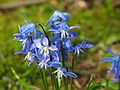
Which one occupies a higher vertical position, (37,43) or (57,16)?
(57,16)

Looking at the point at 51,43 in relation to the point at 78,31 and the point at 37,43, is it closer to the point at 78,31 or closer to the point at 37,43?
the point at 37,43

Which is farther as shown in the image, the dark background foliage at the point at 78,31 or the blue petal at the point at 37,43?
the dark background foliage at the point at 78,31

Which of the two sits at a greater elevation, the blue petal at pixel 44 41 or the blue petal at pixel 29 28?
the blue petal at pixel 29 28

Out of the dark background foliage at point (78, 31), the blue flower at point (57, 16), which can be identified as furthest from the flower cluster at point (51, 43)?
the dark background foliage at point (78, 31)

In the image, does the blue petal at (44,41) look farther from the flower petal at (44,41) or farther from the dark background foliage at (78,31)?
the dark background foliage at (78,31)

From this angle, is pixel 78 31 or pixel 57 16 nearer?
pixel 57 16

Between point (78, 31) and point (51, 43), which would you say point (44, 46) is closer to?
point (51, 43)

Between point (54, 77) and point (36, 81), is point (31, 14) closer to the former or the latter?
point (36, 81)

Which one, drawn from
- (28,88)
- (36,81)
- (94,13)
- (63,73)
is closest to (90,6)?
(94,13)

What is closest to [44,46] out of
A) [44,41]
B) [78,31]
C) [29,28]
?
[44,41]
